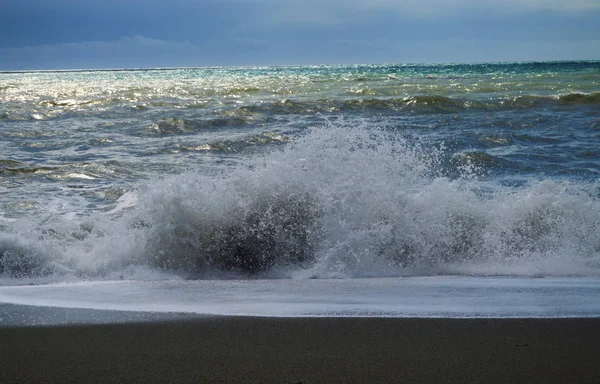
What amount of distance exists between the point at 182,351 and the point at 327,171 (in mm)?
2913

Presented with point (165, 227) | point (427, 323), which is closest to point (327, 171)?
point (165, 227)

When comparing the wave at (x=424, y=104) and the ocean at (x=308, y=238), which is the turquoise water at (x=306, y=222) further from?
the wave at (x=424, y=104)

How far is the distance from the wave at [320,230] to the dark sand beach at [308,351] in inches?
55.6

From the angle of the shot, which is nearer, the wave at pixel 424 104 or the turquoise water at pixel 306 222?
the turquoise water at pixel 306 222

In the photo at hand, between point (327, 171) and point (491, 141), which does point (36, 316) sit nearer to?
point (327, 171)

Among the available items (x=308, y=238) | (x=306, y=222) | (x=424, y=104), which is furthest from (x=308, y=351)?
(x=424, y=104)

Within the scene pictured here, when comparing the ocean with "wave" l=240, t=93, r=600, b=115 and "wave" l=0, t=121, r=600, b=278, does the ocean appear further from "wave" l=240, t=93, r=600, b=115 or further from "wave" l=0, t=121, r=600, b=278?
"wave" l=240, t=93, r=600, b=115

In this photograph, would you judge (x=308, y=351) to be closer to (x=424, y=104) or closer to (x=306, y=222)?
(x=306, y=222)

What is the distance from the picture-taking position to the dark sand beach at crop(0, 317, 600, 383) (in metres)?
2.71

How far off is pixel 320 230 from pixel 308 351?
229cm

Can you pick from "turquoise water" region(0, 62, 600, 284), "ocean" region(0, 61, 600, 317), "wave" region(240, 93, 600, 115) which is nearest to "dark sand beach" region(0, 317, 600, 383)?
"ocean" region(0, 61, 600, 317)

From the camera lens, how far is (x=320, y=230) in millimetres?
5211

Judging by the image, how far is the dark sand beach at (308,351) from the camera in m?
2.71

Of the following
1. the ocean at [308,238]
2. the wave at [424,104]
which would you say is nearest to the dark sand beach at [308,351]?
the ocean at [308,238]
